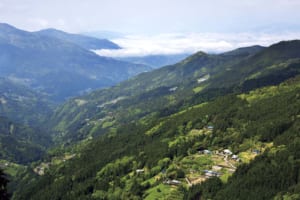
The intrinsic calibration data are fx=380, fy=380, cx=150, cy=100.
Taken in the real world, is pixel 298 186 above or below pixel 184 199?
above

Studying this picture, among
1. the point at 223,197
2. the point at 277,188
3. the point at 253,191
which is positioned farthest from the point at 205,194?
the point at 277,188

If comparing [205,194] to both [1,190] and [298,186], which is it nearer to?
[298,186]

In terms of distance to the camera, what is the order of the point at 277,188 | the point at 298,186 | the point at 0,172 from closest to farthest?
the point at 0,172 < the point at 298,186 < the point at 277,188

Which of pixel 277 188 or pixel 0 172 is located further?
pixel 277 188

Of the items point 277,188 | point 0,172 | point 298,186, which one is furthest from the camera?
point 277,188

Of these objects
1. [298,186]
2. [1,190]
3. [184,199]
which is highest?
[1,190]

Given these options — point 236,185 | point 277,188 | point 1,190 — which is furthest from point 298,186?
point 1,190

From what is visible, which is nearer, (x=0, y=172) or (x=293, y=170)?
(x=0, y=172)

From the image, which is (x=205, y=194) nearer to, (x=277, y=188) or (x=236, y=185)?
(x=236, y=185)

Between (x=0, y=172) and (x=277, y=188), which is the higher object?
(x=0, y=172)
